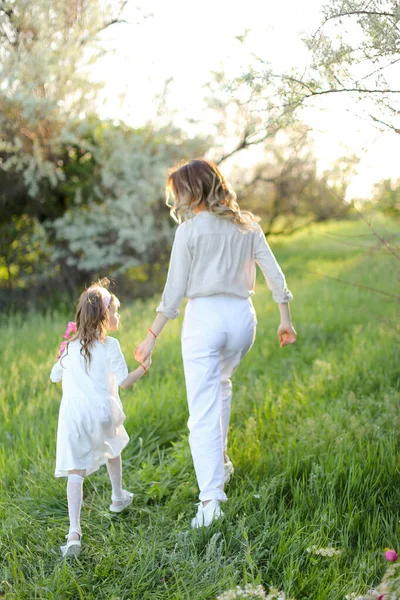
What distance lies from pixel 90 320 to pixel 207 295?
0.71 meters

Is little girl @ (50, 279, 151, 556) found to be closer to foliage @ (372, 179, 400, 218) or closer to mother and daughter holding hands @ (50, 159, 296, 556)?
mother and daughter holding hands @ (50, 159, 296, 556)

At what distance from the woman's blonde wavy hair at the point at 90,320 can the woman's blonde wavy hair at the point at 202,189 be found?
640 millimetres

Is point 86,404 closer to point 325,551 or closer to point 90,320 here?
point 90,320

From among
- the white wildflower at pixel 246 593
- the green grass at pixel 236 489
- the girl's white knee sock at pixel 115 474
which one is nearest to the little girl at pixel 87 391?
the girl's white knee sock at pixel 115 474

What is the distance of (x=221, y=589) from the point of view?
10.2 ft

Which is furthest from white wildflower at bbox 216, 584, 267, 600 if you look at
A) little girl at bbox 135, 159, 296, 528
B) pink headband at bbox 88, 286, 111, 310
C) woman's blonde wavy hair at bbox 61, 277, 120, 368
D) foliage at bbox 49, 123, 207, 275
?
foliage at bbox 49, 123, 207, 275

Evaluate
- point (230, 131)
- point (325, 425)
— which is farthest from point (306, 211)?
point (325, 425)

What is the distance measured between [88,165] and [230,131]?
2.23 meters

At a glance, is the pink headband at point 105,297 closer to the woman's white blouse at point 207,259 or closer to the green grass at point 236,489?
the woman's white blouse at point 207,259

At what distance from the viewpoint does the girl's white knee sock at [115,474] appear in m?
3.79

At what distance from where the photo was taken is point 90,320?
356 cm

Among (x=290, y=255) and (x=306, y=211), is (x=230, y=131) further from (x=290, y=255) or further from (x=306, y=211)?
(x=290, y=255)

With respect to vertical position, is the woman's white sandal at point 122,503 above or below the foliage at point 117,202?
below

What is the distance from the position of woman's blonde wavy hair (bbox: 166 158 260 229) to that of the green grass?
696 mm
